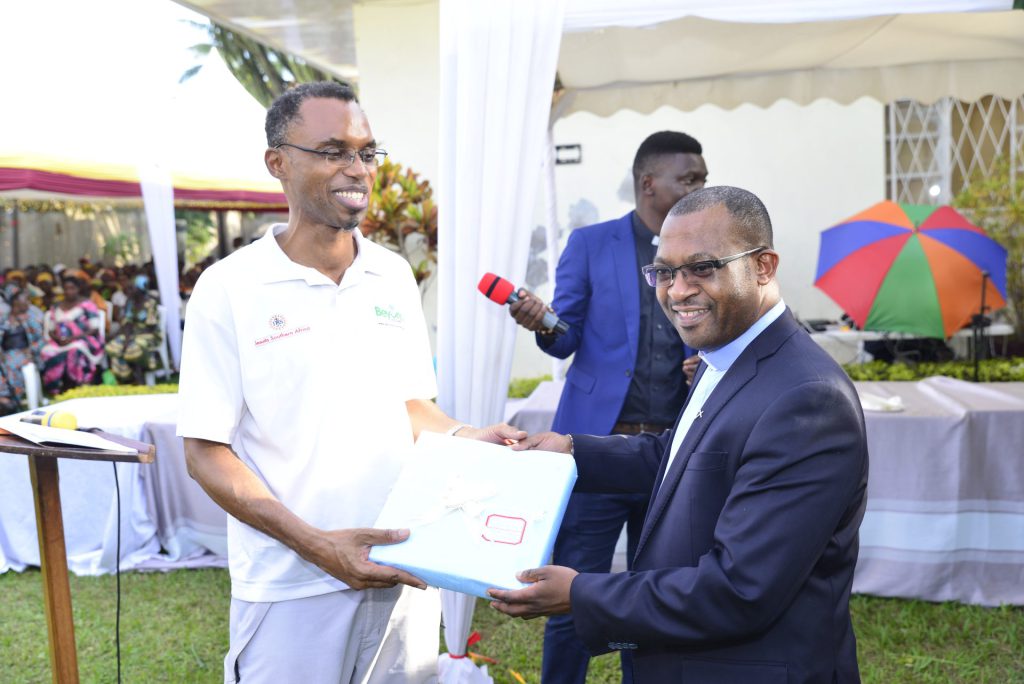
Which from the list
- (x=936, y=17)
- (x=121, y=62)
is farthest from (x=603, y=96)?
(x=121, y=62)

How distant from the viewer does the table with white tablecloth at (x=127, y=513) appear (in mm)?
5547

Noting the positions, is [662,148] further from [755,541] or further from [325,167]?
[755,541]

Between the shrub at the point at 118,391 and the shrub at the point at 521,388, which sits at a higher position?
the shrub at the point at 521,388

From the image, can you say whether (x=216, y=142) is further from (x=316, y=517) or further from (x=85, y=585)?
(x=316, y=517)

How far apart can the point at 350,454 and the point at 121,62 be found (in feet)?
29.1

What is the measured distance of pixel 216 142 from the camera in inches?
590

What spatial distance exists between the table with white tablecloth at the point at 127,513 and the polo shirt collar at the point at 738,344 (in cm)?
439

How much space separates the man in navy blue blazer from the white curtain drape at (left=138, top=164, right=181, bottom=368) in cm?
743

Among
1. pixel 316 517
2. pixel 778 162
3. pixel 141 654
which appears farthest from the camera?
pixel 778 162

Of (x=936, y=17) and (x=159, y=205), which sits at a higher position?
(x=936, y=17)

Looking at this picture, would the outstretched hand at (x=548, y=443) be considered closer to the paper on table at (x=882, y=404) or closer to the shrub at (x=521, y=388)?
the paper on table at (x=882, y=404)

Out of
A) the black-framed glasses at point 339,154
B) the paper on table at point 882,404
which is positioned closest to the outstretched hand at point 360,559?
the black-framed glasses at point 339,154

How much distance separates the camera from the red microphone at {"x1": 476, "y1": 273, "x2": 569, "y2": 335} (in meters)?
2.92

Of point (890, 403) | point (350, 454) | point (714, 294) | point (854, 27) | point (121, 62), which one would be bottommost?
point (890, 403)
